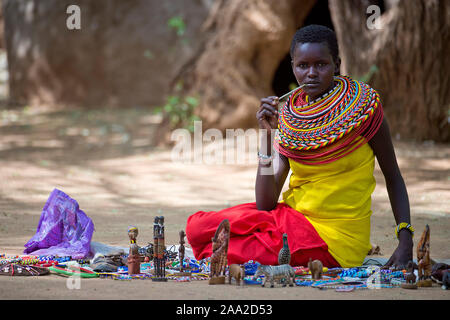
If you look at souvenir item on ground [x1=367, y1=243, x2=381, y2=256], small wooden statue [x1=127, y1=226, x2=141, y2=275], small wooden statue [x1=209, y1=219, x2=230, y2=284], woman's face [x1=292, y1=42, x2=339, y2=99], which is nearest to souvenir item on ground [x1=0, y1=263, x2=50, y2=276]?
small wooden statue [x1=127, y1=226, x2=141, y2=275]

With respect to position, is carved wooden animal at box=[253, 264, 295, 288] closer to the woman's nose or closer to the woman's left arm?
the woman's left arm

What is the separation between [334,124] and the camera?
427 centimetres

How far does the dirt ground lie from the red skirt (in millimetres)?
427

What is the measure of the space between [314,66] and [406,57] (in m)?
5.90

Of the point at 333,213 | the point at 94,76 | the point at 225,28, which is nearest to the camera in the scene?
the point at 333,213

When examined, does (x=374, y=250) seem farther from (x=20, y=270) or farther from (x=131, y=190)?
(x=131, y=190)

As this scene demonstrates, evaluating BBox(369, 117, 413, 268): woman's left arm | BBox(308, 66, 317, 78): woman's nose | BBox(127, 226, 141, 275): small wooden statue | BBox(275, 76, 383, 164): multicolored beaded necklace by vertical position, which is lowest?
BBox(127, 226, 141, 275): small wooden statue

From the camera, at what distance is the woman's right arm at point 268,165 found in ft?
14.1

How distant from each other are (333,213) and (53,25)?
41.0 ft

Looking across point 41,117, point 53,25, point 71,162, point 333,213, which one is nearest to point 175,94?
point 71,162

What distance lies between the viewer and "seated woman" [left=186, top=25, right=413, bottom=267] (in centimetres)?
425

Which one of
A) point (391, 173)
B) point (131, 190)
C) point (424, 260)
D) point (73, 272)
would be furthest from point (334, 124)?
A: point (131, 190)

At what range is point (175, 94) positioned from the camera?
11.6m

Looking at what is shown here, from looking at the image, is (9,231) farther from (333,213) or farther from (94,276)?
(333,213)
